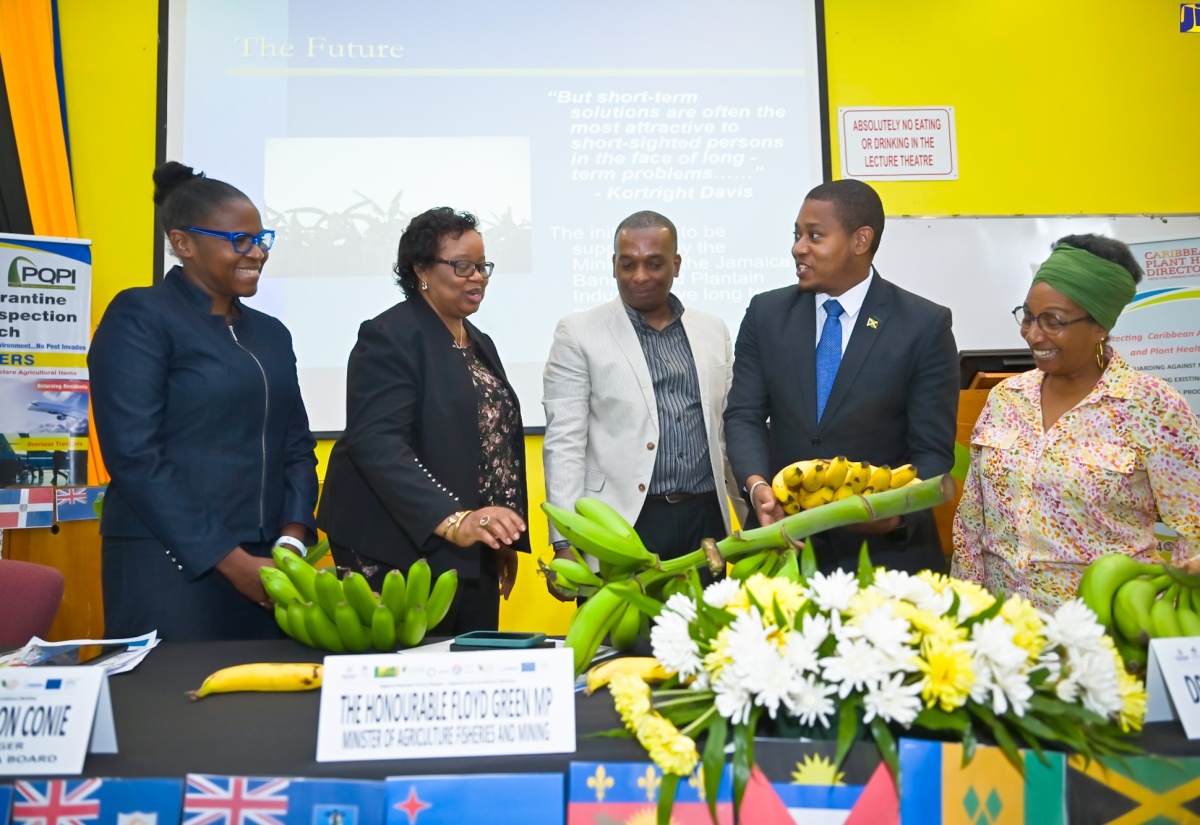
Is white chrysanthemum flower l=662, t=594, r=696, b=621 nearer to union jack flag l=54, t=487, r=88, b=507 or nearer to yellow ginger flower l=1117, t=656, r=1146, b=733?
yellow ginger flower l=1117, t=656, r=1146, b=733

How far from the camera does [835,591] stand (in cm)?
108

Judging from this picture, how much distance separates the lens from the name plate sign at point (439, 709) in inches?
43.7

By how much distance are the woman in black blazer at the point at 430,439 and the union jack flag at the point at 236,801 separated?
109 centimetres

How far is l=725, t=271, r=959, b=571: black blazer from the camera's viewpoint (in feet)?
7.33

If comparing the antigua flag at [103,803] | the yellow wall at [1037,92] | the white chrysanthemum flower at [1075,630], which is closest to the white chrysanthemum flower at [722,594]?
the white chrysanthemum flower at [1075,630]

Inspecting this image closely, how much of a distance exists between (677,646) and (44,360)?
3.56 meters

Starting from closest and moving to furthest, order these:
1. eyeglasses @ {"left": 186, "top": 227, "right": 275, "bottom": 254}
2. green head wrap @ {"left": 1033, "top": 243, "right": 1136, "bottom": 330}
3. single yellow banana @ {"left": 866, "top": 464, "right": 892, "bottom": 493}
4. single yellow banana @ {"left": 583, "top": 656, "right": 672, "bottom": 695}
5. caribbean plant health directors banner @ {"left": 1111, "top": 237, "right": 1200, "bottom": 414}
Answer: single yellow banana @ {"left": 583, "top": 656, "right": 672, "bottom": 695}
single yellow banana @ {"left": 866, "top": 464, "right": 892, "bottom": 493}
green head wrap @ {"left": 1033, "top": 243, "right": 1136, "bottom": 330}
eyeglasses @ {"left": 186, "top": 227, "right": 275, "bottom": 254}
caribbean plant health directors banner @ {"left": 1111, "top": 237, "right": 1200, "bottom": 414}

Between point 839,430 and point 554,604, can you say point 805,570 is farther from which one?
point 554,604

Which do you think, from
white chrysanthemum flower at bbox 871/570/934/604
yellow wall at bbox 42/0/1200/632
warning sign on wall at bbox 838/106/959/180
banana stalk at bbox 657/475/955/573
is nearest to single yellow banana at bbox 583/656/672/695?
banana stalk at bbox 657/475/955/573

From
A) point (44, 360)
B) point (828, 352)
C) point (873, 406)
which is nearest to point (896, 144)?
point (828, 352)

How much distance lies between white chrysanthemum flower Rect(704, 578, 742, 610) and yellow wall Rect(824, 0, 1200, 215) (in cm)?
362

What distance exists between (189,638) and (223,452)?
1.36 feet

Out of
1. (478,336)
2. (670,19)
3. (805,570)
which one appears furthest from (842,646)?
(670,19)

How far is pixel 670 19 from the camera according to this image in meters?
4.25
